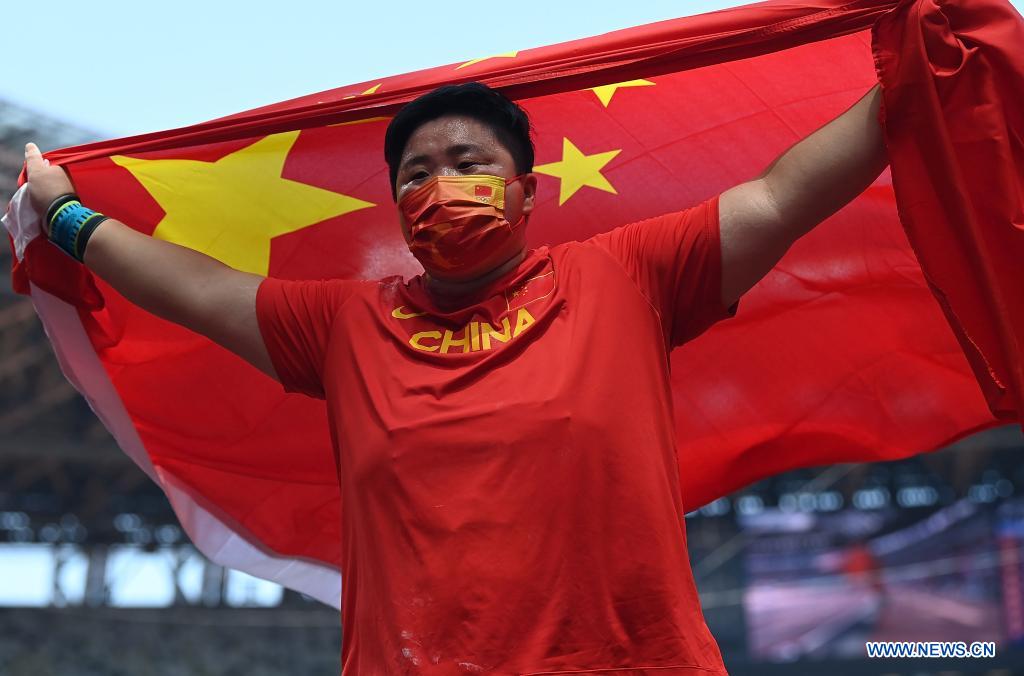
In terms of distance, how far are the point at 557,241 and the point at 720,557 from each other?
11.7 metres

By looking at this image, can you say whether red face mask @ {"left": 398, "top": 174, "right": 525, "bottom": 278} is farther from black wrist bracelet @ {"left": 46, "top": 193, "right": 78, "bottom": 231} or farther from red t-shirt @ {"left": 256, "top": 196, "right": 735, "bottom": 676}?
black wrist bracelet @ {"left": 46, "top": 193, "right": 78, "bottom": 231}

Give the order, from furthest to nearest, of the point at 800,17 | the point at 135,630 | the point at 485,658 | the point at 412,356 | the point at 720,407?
the point at 135,630
the point at 720,407
the point at 800,17
the point at 412,356
the point at 485,658

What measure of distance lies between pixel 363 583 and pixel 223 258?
1217 mm

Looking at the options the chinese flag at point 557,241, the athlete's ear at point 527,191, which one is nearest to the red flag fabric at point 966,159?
the athlete's ear at point 527,191

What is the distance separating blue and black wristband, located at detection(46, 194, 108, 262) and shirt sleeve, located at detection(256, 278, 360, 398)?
0.39 m

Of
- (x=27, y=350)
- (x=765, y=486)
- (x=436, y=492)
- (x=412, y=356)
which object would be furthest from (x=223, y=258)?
(x=765, y=486)

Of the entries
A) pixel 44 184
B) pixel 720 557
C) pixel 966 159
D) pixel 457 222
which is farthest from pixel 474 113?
pixel 720 557

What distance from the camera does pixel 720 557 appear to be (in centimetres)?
1365

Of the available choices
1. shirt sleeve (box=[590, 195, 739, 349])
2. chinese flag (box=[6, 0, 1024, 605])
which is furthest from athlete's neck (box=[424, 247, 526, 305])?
chinese flag (box=[6, 0, 1024, 605])

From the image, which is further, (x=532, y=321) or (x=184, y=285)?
(x=184, y=285)

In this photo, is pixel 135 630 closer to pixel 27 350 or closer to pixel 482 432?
pixel 27 350

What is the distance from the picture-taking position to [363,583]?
1495 mm

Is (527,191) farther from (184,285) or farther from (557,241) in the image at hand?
(557,241)

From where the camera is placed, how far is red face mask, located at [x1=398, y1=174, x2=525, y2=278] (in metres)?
1.61
